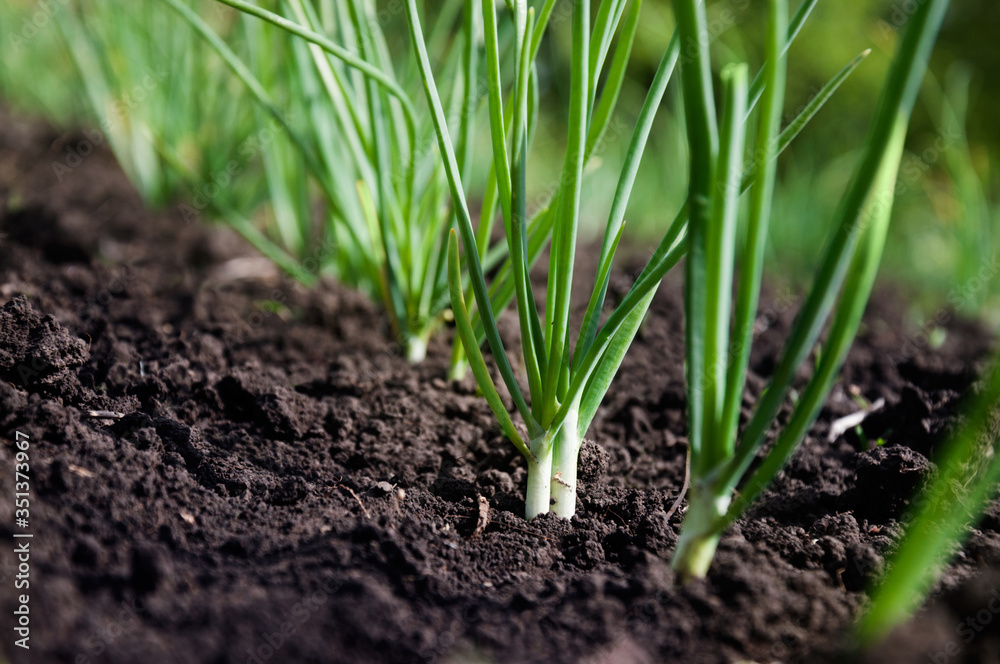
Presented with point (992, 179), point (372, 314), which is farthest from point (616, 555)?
point (992, 179)

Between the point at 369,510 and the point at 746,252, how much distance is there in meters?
0.52

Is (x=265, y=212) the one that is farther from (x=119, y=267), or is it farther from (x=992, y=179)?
(x=992, y=179)

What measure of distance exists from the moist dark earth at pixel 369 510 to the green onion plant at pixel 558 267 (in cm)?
11

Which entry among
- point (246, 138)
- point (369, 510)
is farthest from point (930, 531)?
point (246, 138)

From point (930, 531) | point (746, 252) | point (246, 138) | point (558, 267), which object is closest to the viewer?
point (930, 531)

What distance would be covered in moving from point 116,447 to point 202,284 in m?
0.85

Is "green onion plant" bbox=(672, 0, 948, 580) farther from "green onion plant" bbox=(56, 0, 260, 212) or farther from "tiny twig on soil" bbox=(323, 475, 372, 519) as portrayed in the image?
"green onion plant" bbox=(56, 0, 260, 212)

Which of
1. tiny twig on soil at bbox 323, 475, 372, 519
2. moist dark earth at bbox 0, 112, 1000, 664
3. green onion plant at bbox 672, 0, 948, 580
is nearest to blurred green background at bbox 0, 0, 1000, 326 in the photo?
green onion plant at bbox 672, 0, 948, 580

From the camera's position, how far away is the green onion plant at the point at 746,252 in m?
0.53

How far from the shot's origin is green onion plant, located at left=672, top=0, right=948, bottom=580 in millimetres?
530

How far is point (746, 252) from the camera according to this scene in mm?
631

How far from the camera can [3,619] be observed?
539 millimetres

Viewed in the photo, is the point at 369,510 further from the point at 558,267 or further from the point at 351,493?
the point at 558,267

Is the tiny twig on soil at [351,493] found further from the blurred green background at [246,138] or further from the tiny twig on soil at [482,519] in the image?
the blurred green background at [246,138]
